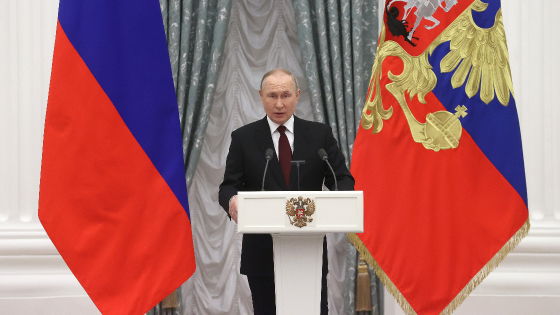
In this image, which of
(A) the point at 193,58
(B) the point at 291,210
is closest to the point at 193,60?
(A) the point at 193,58

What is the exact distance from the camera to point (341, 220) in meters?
1.84

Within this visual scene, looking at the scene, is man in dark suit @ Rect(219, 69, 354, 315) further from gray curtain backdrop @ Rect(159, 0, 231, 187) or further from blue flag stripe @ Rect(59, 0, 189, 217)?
gray curtain backdrop @ Rect(159, 0, 231, 187)

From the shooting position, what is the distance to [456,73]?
3.07 metres

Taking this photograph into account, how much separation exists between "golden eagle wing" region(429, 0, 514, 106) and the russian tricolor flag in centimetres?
171

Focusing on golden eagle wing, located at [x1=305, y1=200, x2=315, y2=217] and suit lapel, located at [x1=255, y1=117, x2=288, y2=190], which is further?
suit lapel, located at [x1=255, y1=117, x2=288, y2=190]

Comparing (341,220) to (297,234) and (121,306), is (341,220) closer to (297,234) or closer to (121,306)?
(297,234)

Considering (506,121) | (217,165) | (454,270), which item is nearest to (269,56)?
(217,165)

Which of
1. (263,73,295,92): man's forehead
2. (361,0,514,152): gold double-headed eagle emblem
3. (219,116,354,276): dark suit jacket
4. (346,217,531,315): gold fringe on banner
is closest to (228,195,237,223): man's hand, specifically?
(219,116,354,276): dark suit jacket

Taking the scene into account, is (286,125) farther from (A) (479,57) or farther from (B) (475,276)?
(B) (475,276)

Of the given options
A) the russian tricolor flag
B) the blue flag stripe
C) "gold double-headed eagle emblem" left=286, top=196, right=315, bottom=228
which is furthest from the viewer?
the blue flag stripe

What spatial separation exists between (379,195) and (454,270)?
62 centimetres

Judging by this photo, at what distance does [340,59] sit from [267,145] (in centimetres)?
164

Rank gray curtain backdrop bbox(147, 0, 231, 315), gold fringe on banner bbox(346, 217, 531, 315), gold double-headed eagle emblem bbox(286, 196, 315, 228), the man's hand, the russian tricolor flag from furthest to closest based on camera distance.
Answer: gray curtain backdrop bbox(147, 0, 231, 315)
gold fringe on banner bbox(346, 217, 531, 315)
the russian tricolor flag
the man's hand
gold double-headed eagle emblem bbox(286, 196, 315, 228)

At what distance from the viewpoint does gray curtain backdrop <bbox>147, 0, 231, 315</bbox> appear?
12.5 ft
